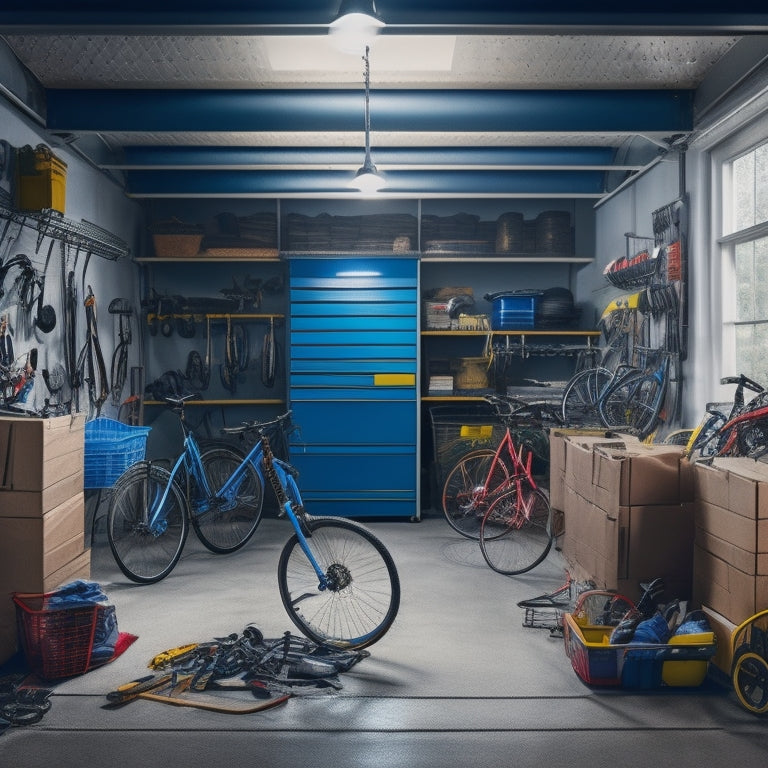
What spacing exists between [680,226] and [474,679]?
9.70ft

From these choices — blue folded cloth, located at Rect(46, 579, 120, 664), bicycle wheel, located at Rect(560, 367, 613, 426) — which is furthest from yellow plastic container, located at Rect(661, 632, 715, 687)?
bicycle wheel, located at Rect(560, 367, 613, 426)

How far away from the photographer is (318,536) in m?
3.13

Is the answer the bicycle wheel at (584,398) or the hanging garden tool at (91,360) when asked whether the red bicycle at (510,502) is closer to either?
the bicycle wheel at (584,398)

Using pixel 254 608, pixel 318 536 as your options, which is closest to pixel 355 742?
pixel 318 536

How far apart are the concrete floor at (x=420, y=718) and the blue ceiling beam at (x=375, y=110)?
2796 millimetres

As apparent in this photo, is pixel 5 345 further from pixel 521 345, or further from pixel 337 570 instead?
pixel 521 345

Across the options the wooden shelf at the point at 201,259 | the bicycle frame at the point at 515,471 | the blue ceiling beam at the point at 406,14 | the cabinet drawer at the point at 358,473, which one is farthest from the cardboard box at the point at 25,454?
the wooden shelf at the point at 201,259

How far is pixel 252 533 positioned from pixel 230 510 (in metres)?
0.38

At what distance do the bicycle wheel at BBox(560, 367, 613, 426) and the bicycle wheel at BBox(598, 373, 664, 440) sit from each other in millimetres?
244

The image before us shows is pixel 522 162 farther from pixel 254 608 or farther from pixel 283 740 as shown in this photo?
pixel 283 740

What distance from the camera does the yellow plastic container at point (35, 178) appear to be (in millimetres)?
3869

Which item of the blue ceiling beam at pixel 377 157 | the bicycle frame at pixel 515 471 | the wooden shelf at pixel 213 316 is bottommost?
the bicycle frame at pixel 515 471

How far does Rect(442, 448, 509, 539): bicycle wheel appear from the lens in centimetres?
479

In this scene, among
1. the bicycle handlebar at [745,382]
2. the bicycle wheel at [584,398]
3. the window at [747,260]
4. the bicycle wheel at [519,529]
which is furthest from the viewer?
the bicycle wheel at [584,398]
